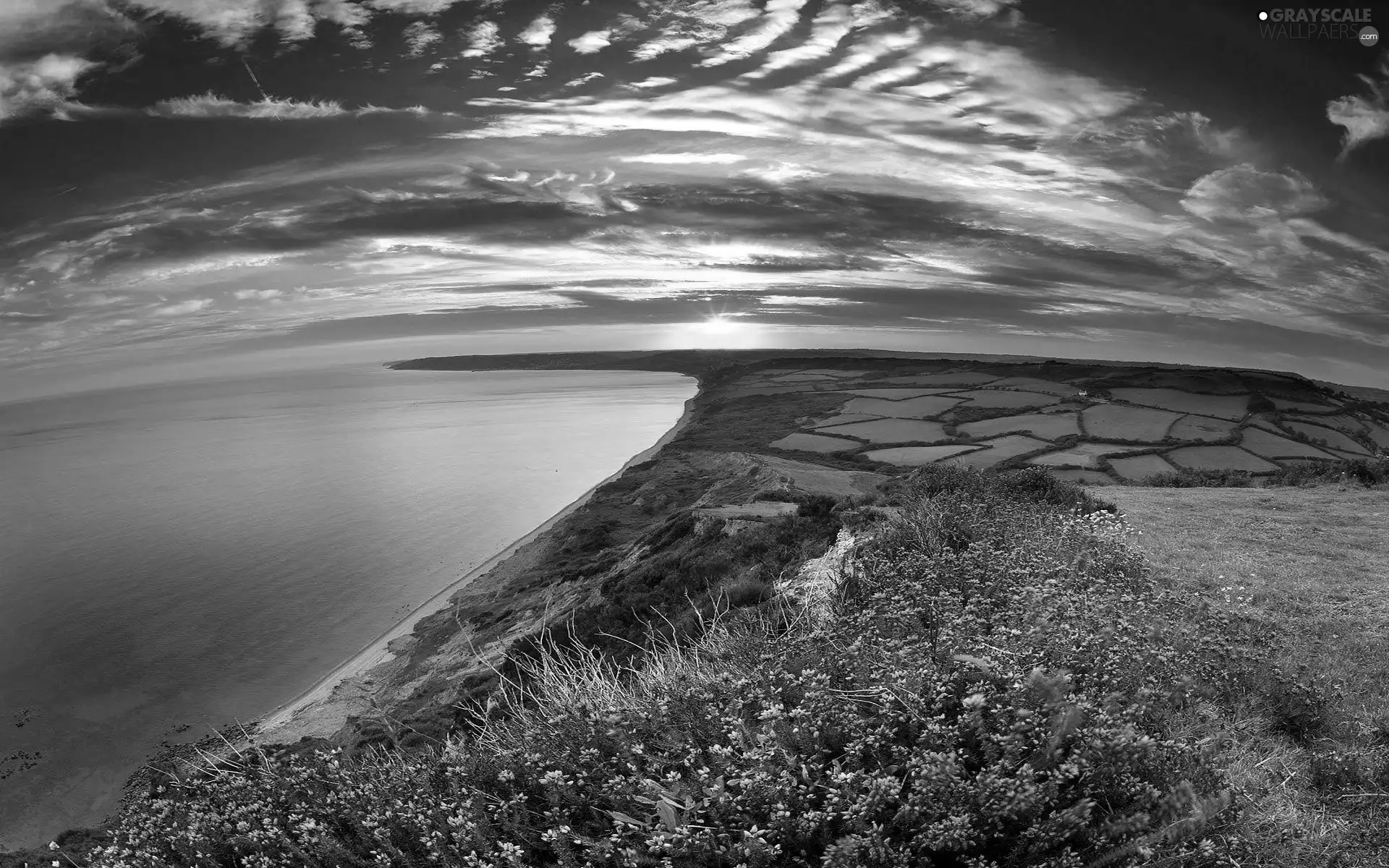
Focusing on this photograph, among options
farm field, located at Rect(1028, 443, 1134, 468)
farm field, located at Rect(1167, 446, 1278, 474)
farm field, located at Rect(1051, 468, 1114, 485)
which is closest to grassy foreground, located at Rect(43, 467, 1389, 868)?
farm field, located at Rect(1051, 468, 1114, 485)

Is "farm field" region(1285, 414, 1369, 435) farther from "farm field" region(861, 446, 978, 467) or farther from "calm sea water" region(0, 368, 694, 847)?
"calm sea water" region(0, 368, 694, 847)

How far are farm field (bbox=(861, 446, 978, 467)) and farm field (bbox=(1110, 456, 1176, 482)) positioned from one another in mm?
4214

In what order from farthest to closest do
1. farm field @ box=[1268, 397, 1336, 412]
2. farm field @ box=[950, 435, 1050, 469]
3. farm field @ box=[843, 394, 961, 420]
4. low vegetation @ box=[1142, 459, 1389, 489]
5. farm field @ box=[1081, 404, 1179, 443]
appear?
farm field @ box=[843, 394, 961, 420] → farm field @ box=[1268, 397, 1336, 412] → farm field @ box=[1081, 404, 1179, 443] → farm field @ box=[950, 435, 1050, 469] → low vegetation @ box=[1142, 459, 1389, 489]

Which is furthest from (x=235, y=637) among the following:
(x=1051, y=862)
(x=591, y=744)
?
(x=1051, y=862)

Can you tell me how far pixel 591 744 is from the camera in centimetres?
399

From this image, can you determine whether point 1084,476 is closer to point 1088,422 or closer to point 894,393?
point 1088,422

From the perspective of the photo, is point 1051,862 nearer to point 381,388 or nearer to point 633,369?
point 381,388

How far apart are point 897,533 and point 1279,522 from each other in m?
5.74

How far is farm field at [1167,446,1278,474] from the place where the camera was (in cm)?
2022

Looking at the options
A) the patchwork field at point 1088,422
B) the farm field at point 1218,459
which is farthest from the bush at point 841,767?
the farm field at point 1218,459

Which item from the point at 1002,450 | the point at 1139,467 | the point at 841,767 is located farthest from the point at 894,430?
the point at 841,767

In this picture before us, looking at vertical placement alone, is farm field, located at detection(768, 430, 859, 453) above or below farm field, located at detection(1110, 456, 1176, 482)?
below

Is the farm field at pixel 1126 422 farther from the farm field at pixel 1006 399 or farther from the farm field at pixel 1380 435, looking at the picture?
the farm field at pixel 1380 435

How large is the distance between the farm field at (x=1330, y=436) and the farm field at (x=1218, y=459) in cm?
469
